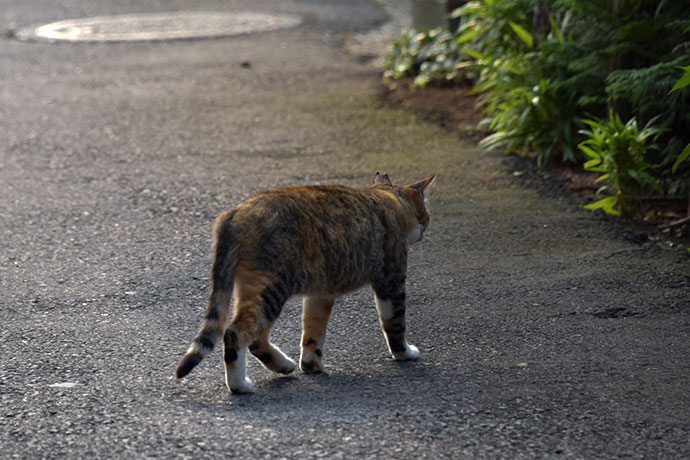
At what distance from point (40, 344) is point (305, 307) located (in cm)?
134

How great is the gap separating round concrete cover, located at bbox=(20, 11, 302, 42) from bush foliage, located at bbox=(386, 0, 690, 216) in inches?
217

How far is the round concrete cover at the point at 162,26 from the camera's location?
43.7 feet

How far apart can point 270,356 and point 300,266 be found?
0.42 metres

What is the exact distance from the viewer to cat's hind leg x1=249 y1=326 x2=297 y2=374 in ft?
12.4

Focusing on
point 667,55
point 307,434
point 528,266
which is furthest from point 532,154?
point 307,434

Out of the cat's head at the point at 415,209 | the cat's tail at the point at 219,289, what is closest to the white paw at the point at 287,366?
the cat's tail at the point at 219,289

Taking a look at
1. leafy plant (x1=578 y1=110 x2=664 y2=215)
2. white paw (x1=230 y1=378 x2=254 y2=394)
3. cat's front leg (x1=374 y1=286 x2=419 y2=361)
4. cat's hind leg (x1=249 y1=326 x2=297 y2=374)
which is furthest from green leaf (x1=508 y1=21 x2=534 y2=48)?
white paw (x1=230 y1=378 x2=254 y2=394)

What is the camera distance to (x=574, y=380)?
391cm

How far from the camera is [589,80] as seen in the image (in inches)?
287

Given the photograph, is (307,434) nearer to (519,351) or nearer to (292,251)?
(292,251)

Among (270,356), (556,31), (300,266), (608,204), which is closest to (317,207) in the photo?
(300,266)

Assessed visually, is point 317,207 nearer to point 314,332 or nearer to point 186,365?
point 314,332

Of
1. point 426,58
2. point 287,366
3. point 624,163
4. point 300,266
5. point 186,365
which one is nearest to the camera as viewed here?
point 186,365

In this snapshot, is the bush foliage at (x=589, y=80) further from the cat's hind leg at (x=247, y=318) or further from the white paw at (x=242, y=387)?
the white paw at (x=242, y=387)
